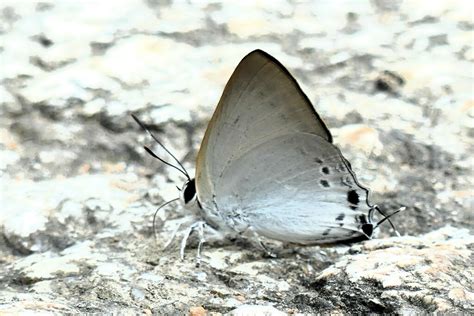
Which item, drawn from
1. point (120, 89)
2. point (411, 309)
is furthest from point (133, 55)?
point (411, 309)

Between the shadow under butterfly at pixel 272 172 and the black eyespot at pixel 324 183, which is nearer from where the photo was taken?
the shadow under butterfly at pixel 272 172

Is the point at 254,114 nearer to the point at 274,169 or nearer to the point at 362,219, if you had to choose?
the point at 274,169

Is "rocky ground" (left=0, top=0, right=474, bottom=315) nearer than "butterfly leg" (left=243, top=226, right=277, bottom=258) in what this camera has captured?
Yes

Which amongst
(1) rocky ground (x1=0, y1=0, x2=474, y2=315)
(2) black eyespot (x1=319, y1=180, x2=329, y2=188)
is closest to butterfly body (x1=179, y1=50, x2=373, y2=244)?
(2) black eyespot (x1=319, y1=180, x2=329, y2=188)

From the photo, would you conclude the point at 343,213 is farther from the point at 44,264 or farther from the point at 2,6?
the point at 2,6

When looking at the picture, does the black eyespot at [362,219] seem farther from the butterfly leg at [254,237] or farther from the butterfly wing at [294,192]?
the butterfly leg at [254,237]

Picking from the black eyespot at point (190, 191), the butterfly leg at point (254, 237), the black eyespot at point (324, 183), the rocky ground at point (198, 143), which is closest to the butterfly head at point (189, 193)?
the black eyespot at point (190, 191)

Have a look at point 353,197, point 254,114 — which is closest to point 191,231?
point 254,114

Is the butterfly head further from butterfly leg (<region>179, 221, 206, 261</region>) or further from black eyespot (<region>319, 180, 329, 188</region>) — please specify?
black eyespot (<region>319, 180, 329, 188</region>)
